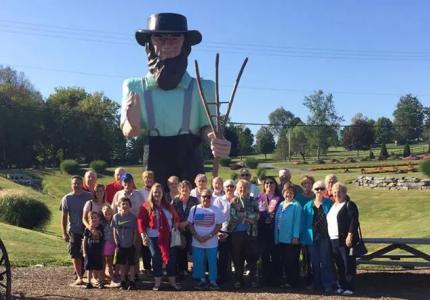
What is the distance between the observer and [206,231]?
23.0ft

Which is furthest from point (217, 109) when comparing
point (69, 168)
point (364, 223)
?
point (69, 168)

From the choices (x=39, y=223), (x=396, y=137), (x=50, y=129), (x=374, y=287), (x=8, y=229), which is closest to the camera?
(x=374, y=287)

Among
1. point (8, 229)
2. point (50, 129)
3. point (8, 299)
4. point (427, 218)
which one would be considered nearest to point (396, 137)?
point (50, 129)

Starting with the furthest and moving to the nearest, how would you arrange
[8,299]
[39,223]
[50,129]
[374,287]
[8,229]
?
[50,129]
[39,223]
[8,229]
[374,287]
[8,299]

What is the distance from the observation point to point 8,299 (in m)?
5.29

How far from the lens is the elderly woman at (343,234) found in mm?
6695

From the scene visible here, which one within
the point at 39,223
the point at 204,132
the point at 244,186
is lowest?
the point at 39,223

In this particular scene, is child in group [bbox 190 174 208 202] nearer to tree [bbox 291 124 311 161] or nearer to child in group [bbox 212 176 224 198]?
child in group [bbox 212 176 224 198]

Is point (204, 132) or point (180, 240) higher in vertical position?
point (204, 132)

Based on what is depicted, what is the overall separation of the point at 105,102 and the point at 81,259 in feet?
178

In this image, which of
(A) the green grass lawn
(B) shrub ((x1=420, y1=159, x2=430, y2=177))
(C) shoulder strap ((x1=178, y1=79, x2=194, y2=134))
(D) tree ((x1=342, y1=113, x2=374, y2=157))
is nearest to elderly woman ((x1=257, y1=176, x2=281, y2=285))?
(C) shoulder strap ((x1=178, y1=79, x2=194, y2=134))

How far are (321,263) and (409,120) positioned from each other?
78550mm

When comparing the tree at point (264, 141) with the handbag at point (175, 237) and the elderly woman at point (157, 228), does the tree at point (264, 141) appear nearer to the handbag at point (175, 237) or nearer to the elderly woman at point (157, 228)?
the handbag at point (175, 237)

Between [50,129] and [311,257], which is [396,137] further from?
[311,257]
